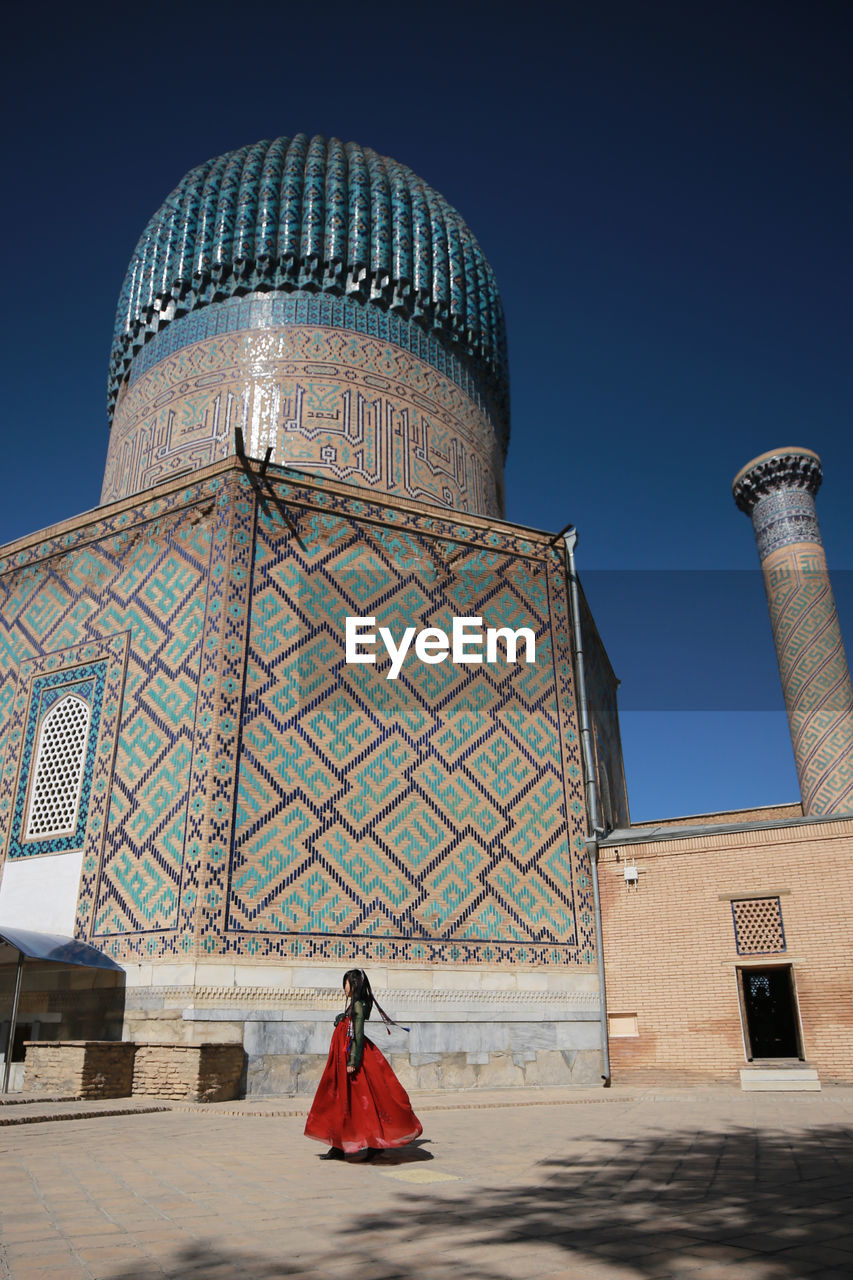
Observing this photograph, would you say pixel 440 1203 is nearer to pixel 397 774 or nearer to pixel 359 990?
pixel 359 990

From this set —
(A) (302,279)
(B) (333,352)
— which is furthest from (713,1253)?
(A) (302,279)

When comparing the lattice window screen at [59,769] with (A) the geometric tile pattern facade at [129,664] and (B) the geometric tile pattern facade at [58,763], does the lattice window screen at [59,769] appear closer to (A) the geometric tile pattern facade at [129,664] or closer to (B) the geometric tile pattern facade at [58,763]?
(B) the geometric tile pattern facade at [58,763]

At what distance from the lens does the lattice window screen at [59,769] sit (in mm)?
8133

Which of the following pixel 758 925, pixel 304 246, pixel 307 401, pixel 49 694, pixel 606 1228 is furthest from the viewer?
pixel 304 246

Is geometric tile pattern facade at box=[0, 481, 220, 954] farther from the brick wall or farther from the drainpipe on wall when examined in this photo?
the brick wall

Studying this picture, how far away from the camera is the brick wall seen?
758 cm

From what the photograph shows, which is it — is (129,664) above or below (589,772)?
above

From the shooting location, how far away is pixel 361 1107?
12.6ft

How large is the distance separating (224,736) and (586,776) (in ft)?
11.7

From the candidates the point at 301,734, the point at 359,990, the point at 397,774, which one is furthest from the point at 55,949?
the point at 359,990

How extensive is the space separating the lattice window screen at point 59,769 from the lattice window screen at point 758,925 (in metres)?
5.69

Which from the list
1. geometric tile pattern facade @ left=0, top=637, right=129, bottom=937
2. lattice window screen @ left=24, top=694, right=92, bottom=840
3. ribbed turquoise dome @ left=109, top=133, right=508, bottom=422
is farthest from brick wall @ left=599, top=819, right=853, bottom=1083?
ribbed turquoise dome @ left=109, top=133, right=508, bottom=422

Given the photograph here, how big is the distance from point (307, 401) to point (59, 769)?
4.80 metres

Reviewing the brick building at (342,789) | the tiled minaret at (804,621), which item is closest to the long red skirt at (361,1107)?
the brick building at (342,789)
